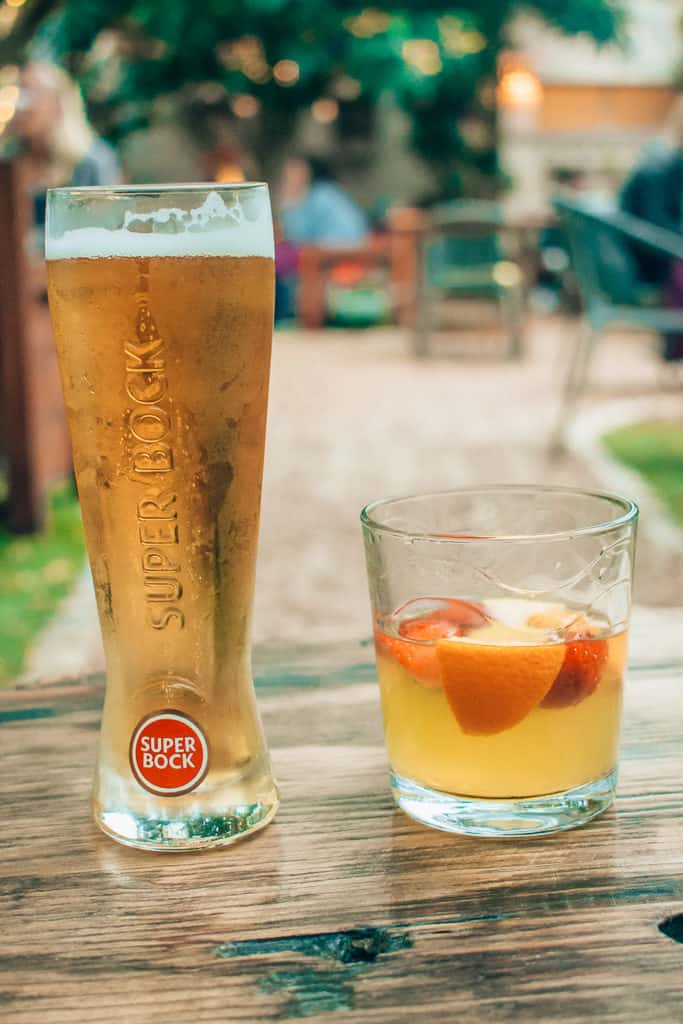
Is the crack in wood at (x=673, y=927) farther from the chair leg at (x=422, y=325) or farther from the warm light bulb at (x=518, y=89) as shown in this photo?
the warm light bulb at (x=518, y=89)

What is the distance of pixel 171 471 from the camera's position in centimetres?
65

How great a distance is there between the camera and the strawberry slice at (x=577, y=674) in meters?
0.64

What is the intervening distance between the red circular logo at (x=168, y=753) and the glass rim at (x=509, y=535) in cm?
16

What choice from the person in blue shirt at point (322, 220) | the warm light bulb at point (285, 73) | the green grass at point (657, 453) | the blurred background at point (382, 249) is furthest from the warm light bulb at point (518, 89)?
the green grass at point (657, 453)

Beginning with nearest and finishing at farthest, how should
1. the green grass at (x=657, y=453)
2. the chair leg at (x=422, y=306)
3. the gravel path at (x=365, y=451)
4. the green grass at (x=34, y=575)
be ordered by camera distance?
the green grass at (x=34, y=575) → the gravel path at (x=365, y=451) → the green grass at (x=657, y=453) → the chair leg at (x=422, y=306)

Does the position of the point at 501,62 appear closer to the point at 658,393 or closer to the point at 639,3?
the point at 639,3

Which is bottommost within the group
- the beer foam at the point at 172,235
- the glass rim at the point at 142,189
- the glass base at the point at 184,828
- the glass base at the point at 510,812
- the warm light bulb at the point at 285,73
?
the glass base at the point at 184,828

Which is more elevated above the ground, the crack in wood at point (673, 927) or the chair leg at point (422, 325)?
the crack in wood at point (673, 927)

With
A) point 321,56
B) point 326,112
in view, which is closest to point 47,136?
point 321,56

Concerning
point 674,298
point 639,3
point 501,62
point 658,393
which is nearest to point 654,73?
point 639,3

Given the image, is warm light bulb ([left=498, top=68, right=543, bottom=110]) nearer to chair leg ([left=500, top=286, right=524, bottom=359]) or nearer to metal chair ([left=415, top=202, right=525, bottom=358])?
metal chair ([left=415, top=202, right=525, bottom=358])

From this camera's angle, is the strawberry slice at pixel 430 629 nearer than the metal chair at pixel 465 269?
Yes

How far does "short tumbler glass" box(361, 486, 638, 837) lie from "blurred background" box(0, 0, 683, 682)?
0.36 m

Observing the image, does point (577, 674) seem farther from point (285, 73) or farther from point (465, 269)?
point (285, 73)
